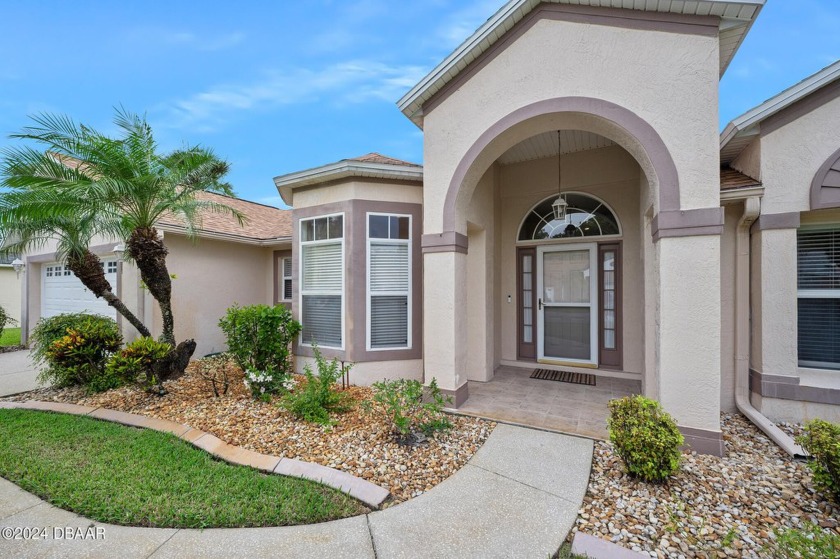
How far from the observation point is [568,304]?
7.29 metres

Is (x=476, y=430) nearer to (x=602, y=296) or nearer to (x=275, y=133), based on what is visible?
(x=602, y=296)

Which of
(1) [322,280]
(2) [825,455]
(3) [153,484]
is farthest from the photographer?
(1) [322,280]

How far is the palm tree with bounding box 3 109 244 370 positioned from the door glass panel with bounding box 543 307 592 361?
300 inches

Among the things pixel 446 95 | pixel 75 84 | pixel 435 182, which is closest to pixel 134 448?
pixel 435 182

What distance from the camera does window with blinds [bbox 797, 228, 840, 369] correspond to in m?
4.84

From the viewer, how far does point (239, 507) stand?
2.95m

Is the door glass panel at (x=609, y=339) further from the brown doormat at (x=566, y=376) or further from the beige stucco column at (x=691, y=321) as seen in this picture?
the beige stucco column at (x=691, y=321)

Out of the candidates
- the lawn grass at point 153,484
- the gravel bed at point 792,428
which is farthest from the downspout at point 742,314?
the lawn grass at point 153,484

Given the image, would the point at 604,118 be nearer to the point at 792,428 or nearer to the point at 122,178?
the point at 792,428

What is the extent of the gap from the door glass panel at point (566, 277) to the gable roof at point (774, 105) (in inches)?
115

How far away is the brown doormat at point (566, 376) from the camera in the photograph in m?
6.46

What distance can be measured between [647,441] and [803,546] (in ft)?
3.52

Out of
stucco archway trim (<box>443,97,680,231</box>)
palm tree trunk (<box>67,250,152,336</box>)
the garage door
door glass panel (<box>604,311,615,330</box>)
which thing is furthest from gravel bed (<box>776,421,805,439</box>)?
the garage door

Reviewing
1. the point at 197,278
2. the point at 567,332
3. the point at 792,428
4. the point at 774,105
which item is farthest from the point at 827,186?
the point at 197,278
